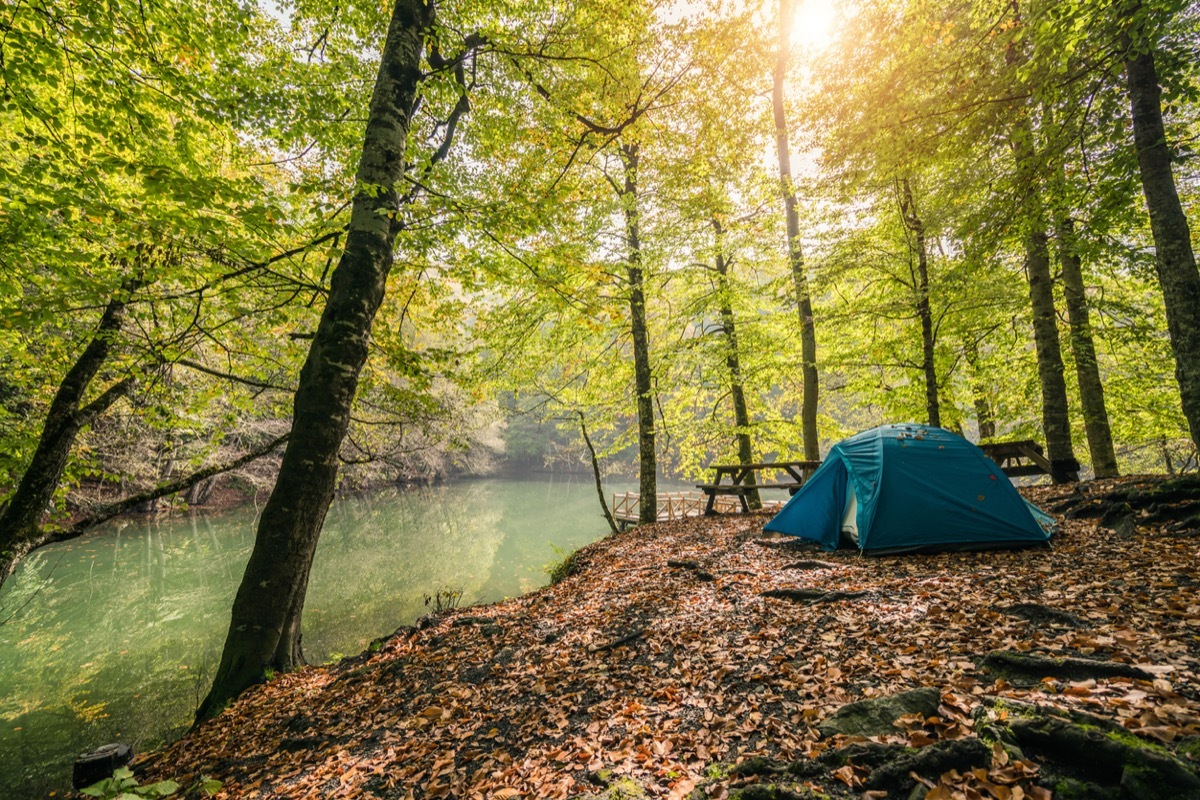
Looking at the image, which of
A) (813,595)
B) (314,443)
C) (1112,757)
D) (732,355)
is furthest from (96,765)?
(732,355)

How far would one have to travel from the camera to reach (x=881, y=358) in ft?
38.9

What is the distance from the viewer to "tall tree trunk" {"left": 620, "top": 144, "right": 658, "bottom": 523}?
1139 cm

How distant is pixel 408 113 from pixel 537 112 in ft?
8.32

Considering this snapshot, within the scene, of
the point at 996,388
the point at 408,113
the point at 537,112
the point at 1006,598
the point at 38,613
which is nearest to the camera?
the point at 1006,598

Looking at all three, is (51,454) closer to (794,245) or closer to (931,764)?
(931,764)

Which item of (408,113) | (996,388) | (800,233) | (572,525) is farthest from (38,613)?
(996,388)

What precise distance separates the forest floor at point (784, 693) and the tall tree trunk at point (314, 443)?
1.65 feet

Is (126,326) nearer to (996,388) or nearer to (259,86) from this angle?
(259,86)

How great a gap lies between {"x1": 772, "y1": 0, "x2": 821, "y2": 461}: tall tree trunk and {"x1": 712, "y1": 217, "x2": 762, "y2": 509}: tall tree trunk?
161 cm

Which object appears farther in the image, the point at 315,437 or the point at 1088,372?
the point at 1088,372

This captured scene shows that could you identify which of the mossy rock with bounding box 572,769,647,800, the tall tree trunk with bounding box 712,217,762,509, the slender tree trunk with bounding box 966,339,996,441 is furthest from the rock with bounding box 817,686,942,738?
the slender tree trunk with bounding box 966,339,996,441

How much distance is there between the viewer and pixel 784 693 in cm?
322

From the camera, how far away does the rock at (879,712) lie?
2562 mm

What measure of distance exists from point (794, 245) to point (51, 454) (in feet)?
48.3
